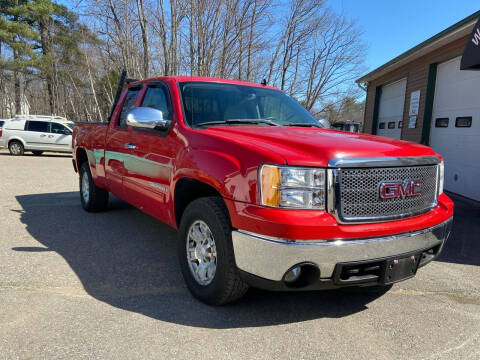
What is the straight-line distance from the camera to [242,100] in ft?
12.9

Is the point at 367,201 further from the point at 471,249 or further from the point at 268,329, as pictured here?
the point at 471,249

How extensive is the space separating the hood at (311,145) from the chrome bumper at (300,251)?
20.4 inches

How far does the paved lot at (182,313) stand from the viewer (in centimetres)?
239

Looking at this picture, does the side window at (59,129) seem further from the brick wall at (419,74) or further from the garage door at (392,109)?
the brick wall at (419,74)

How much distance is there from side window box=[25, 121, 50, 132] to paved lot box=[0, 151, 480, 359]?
559 inches

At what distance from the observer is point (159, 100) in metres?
3.97

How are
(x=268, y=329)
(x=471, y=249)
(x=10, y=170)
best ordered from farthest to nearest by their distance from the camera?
(x=10, y=170) < (x=471, y=249) < (x=268, y=329)

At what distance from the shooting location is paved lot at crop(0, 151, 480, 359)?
239 centimetres

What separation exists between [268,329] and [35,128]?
17.6m

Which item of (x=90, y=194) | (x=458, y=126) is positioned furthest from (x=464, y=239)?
(x=90, y=194)

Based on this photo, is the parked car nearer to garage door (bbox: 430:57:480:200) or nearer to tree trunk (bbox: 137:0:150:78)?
tree trunk (bbox: 137:0:150:78)

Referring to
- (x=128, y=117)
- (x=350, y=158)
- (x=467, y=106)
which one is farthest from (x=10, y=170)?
(x=467, y=106)

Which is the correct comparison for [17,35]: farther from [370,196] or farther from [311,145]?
[370,196]

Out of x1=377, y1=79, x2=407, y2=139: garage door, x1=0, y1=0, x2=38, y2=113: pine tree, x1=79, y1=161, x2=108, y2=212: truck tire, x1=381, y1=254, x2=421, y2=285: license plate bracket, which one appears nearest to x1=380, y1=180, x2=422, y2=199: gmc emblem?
x1=381, y1=254, x2=421, y2=285: license plate bracket
